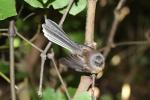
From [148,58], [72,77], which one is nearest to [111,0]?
[72,77]

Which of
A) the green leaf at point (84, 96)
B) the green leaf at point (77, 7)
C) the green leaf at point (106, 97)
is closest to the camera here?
the green leaf at point (84, 96)

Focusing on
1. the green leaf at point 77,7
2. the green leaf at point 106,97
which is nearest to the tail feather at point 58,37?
the green leaf at point 77,7

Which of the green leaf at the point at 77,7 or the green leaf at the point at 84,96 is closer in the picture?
the green leaf at the point at 84,96

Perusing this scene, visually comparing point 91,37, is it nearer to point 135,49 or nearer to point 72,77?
point 72,77

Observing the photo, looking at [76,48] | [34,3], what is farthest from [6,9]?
[76,48]

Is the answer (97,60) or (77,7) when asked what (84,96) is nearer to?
(97,60)

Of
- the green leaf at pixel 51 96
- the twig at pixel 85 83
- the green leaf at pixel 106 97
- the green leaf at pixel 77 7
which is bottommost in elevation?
the green leaf at pixel 106 97

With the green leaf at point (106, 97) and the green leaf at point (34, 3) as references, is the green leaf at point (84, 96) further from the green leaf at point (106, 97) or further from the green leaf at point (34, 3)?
the green leaf at point (106, 97)

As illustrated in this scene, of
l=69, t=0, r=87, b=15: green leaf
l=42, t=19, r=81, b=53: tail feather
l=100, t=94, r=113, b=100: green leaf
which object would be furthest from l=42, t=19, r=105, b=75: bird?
l=100, t=94, r=113, b=100: green leaf
